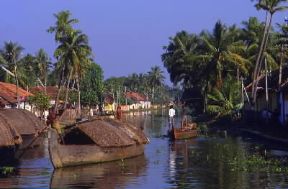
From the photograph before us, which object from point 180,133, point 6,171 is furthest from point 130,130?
point 180,133

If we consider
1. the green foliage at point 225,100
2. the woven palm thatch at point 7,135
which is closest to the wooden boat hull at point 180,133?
the woven palm thatch at point 7,135

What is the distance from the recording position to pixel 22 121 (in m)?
35.1

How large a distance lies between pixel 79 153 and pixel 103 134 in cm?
157

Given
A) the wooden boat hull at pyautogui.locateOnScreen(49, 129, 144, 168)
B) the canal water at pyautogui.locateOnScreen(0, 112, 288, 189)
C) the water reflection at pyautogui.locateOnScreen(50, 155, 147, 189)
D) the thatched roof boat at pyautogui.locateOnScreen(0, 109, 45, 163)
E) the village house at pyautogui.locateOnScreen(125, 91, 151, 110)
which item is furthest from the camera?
the village house at pyautogui.locateOnScreen(125, 91, 151, 110)

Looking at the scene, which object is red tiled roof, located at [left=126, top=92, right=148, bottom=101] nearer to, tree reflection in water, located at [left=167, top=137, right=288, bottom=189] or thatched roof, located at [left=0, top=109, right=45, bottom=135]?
thatched roof, located at [left=0, top=109, right=45, bottom=135]

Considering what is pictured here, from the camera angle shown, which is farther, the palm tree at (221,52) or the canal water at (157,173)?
the palm tree at (221,52)

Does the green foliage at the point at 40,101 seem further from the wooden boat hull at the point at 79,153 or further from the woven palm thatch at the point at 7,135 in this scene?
the wooden boat hull at the point at 79,153

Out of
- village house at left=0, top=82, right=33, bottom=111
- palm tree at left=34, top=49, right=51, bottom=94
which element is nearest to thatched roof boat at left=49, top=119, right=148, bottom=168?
village house at left=0, top=82, right=33, bottom=111

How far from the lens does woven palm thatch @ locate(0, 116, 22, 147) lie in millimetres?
27953

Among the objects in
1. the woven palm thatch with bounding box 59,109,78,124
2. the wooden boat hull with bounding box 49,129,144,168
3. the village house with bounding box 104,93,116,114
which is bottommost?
the wooden boat hull with bounding box 49,129,144,168

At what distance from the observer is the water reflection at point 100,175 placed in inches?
851

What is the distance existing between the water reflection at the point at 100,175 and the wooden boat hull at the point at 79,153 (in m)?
0.32

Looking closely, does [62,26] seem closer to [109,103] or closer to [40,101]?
[40,101]

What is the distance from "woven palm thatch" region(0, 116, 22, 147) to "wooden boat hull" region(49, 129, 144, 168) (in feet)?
10.2
